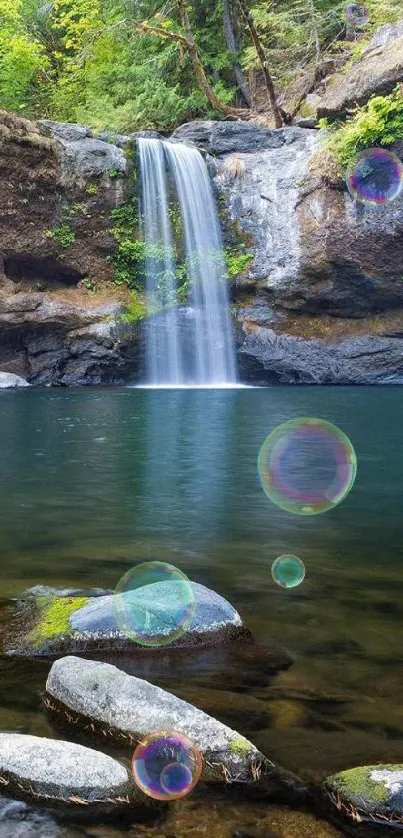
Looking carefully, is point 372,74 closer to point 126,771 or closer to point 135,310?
point 135,310

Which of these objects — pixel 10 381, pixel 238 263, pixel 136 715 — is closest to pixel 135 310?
pixel 238 263

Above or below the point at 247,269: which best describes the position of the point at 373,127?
above

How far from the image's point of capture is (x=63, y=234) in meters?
23.0

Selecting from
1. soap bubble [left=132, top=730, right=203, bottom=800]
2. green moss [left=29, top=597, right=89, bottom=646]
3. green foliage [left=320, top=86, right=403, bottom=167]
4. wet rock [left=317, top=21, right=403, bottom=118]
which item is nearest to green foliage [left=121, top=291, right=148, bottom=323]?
green foliage [left=320, top=86, right=403, bottom=167]

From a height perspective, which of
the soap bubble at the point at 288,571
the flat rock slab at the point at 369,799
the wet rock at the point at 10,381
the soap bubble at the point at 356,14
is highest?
the soap bubble at the point at 356,14

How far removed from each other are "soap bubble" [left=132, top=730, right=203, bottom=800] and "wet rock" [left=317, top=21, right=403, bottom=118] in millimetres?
20976

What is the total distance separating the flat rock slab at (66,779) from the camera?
2453 millimetres

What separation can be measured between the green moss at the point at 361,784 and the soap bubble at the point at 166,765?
510 mm

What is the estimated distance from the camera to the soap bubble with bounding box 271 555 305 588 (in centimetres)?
480

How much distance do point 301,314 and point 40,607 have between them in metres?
19.7

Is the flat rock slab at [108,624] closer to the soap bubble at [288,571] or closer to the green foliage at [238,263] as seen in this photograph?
the soap bubble at [288,571]

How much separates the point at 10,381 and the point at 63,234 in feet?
16.9

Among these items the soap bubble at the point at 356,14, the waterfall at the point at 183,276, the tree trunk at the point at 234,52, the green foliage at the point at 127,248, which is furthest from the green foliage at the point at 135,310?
the soap bubble at the point at 356,14

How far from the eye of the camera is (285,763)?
8.89 feet
